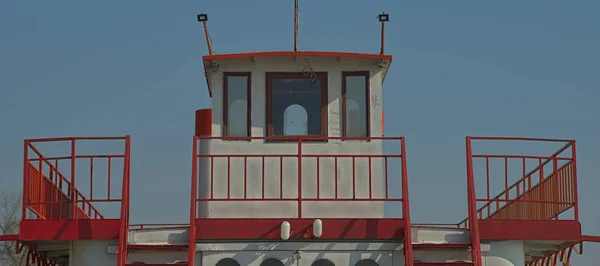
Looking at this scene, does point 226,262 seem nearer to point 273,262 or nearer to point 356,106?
point 273,262

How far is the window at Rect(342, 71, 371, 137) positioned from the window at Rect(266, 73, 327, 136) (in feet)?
1.16

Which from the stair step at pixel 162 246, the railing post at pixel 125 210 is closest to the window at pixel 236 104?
the railing post at pixel 125 210

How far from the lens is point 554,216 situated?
64.4 feet

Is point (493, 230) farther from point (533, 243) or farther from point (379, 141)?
point (379, 141)

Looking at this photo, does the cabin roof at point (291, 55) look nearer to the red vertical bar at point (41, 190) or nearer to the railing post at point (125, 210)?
the railing post at point (125, 210)

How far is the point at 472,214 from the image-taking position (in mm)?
18078

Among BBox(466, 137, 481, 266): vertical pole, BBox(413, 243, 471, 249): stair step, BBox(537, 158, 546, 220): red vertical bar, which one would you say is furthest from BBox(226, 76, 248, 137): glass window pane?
BBox(537, 158, 546, 220): red vertical bar

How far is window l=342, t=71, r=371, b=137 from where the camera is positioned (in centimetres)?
2045

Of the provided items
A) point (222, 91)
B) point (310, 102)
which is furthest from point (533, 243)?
point (222, 91)

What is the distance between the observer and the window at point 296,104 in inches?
803

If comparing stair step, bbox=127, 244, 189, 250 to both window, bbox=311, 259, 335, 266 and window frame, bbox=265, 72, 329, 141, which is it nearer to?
window, bbox=311, 259, 335, 266

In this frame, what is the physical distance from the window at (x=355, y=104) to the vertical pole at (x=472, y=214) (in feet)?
8.49

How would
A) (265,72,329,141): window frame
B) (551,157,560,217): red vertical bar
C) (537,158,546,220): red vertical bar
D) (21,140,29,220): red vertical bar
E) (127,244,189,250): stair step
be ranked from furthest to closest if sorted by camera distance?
(265,72,329,141): window frame → (537,158,546,220): red vertical bar → (551,157,560,217): red vertical bar → (21,140,29,220): red vertical bar → (127,244,189,250): stair step

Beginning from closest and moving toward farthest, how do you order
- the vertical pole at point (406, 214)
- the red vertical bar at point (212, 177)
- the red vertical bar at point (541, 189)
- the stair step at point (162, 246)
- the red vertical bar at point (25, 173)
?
the vertical pole at point (406, 214), the stair step at point (162, 246), the red vertical bar at point (25, 173), the red vertical bar at point (212, 177), the red vertical bar at point (541, 189)
